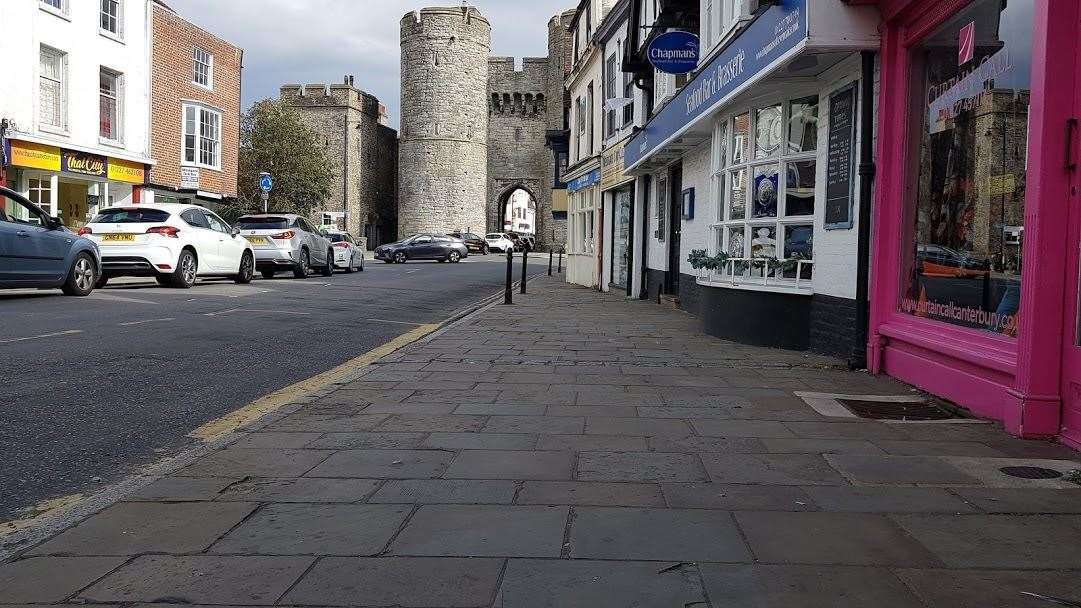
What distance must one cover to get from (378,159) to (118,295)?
200 feet

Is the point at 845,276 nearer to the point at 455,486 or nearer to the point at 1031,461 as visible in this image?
the point at 1031,461

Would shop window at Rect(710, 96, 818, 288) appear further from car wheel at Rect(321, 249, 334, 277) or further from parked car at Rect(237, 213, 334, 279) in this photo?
car wheel at Rect(321, 249, 334, 277)

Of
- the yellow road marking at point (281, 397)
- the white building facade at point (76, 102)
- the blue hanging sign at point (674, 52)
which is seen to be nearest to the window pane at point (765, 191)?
the blue hanging sign at point (674, 52)

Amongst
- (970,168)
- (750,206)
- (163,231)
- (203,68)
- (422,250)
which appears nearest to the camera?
(970,168)

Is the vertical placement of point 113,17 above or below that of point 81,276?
above

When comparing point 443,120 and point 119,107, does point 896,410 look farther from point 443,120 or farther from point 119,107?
point 443,120

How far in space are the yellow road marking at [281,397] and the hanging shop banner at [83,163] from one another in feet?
61.2

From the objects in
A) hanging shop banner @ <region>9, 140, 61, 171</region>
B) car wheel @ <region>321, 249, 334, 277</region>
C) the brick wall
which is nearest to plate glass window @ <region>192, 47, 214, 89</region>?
the brick wall

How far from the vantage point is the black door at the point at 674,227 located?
52.0 ft

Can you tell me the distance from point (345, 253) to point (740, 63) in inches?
795

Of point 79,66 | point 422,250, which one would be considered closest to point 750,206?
point 79,66

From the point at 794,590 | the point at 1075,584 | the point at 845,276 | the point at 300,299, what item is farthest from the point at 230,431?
the point at 300,299

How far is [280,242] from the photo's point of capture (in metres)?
22.5

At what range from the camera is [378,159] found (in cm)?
7381
